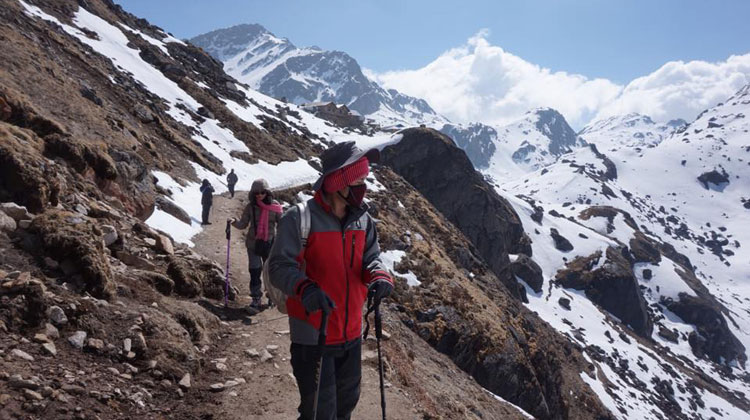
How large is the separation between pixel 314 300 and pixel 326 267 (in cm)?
49

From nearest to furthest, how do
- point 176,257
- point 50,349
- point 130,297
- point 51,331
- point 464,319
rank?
1. point 50,349
2. point 51,331
3. point 130,297
4. point 176,257
5. point 464,319

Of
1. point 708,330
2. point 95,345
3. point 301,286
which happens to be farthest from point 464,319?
point 708,330

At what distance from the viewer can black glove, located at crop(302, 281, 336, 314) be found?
11.1 ft

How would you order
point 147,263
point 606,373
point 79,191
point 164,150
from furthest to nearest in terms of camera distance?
point 606,373 → point 164,150 → point 79,191 → point 147,263

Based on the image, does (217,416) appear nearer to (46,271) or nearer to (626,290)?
(46,271)

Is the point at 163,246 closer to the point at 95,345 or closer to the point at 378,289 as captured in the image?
the point at 95,345

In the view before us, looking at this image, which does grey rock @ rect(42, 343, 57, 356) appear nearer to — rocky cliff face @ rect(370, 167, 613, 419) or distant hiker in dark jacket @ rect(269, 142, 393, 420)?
distant hiker in dark jacket @ rect(269, 142, 393, 420)

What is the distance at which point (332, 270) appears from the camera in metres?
3.85

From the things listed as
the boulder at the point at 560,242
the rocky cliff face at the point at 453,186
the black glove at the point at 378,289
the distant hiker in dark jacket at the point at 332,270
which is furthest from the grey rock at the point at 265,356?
the boulder at the point at 560,242

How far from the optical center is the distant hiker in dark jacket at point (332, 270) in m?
3.72

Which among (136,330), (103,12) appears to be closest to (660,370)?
(136,330)

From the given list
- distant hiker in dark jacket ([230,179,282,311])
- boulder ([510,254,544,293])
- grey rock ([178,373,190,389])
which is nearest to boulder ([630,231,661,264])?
boulder ([510,254,544,293])

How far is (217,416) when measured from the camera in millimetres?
5652

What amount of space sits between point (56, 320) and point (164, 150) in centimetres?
2520
